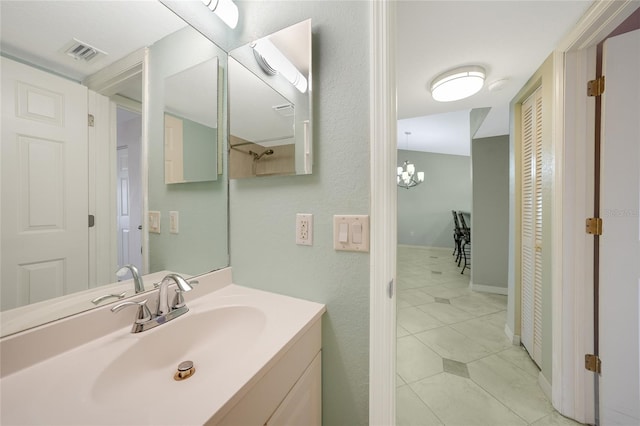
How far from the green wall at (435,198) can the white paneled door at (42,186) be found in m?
7.08

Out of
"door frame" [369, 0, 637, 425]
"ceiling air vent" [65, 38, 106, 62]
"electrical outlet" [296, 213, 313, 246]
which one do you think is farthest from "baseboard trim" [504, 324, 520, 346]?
"ceiling air vent" [65, 38, 106, 62]

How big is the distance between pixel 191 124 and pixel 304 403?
121cm

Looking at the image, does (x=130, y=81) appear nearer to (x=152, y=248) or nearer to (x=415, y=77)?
(x=152, y=248)

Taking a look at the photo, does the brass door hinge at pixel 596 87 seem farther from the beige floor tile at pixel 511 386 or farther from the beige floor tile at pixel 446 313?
the beige floor tile at pixel 446 313

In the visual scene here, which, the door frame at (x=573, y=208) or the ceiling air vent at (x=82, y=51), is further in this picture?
the door frame at (x=573, y=208)

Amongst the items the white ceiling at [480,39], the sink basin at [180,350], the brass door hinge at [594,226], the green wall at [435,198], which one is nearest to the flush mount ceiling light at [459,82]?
the white ceiling at [480,39]

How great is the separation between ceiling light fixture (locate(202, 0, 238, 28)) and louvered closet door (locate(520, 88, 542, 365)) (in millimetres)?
2079

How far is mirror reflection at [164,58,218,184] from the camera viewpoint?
951 millimetres

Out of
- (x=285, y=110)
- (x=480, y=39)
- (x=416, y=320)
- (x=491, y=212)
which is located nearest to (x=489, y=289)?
(x=491, y=212)

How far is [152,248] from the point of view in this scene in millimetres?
857

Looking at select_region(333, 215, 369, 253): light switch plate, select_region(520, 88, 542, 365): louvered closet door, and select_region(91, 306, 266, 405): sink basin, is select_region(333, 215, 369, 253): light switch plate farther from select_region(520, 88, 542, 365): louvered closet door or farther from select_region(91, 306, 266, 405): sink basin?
select_region(520, 88, 542, 365): louvered closet door

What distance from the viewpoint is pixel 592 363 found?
1.28m

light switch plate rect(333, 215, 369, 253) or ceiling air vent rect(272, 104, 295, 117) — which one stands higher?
ceiling air vent rect(272, 104, 295, 117)

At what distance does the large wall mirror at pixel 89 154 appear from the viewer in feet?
1.77
